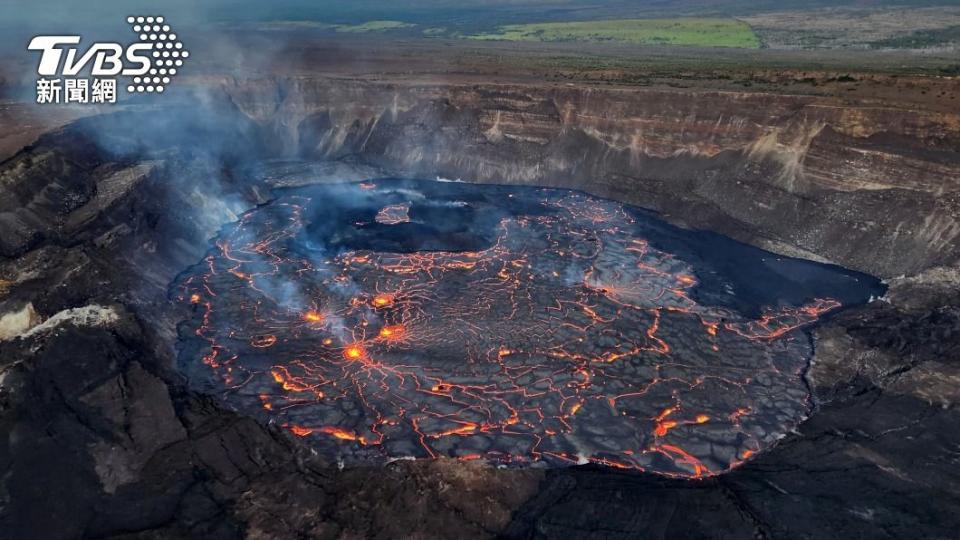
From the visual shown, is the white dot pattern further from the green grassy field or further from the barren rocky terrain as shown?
the green grassy field

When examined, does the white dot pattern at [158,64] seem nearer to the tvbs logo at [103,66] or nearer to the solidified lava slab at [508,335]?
the tvbs logo at [103,66]

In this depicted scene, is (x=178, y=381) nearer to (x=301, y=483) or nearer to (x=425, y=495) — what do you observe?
(x=301, y=483)

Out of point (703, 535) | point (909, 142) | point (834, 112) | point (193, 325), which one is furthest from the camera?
point (834, 112)

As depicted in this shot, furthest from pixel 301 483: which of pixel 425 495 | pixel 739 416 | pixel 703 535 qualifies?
pixel 739 416

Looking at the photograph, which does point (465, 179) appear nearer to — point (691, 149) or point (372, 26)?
point (691, 149)

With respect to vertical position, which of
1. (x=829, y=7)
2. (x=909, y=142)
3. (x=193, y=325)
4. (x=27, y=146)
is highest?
(x=829, y=7)

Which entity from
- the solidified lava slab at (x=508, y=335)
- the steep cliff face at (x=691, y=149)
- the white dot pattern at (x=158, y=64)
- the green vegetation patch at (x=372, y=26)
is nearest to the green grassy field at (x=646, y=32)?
the green vegetation patch at (x=372, y=26)
